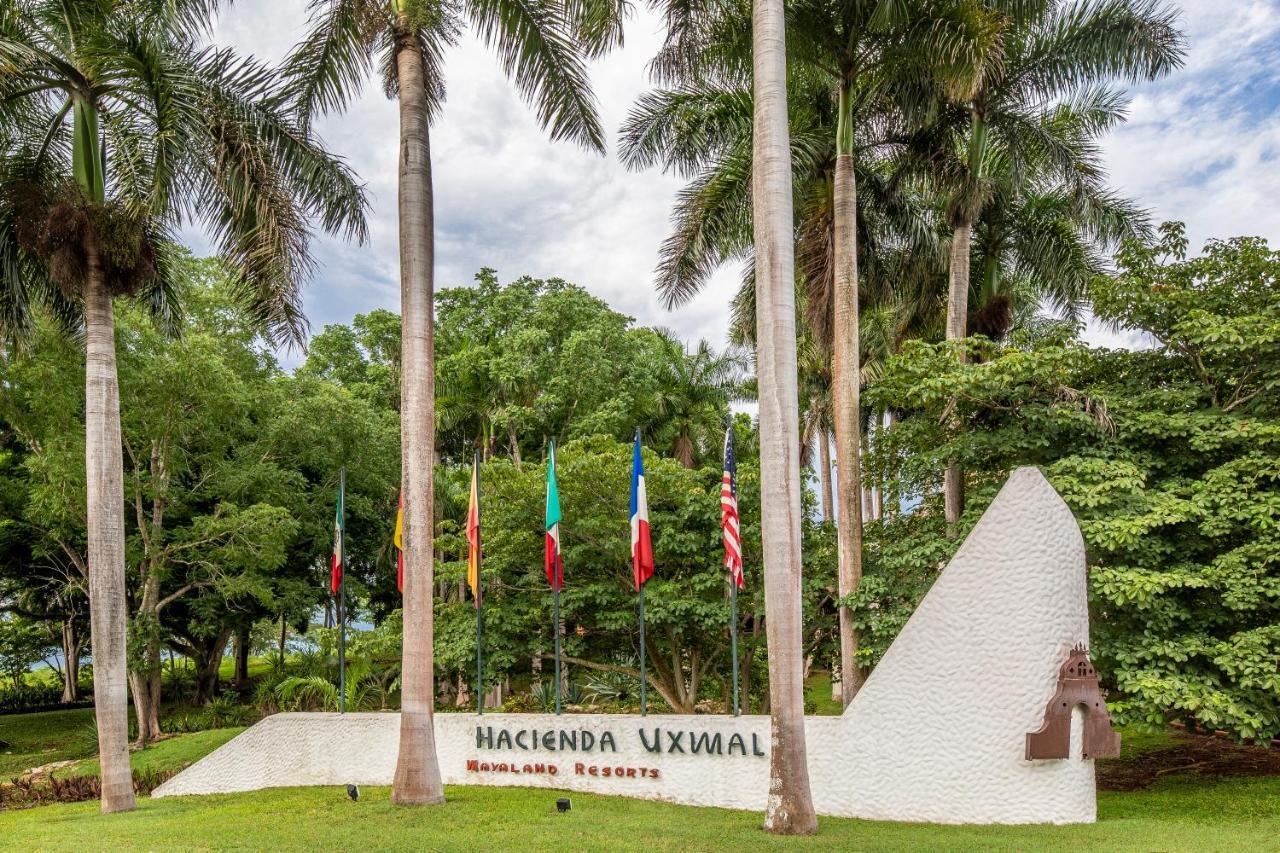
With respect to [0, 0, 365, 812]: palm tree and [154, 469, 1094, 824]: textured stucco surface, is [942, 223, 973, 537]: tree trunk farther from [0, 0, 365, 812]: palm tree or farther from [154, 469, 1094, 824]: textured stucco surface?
[0, 0, 365, 812]: palm tree

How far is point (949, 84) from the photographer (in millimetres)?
13859

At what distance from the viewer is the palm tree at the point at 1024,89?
51.2 feet

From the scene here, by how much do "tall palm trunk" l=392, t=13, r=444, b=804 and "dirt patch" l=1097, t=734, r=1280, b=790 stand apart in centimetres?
973

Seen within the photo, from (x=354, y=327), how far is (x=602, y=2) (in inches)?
868

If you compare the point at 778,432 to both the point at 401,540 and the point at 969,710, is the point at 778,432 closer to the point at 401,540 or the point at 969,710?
the point at 969,710

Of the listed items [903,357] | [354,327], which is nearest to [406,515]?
[903,357]

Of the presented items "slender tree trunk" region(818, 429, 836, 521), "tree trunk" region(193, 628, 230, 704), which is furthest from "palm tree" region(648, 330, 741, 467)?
"tree trunk" region(193, 628, 230, 704)

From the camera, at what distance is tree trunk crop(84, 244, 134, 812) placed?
12852 mm

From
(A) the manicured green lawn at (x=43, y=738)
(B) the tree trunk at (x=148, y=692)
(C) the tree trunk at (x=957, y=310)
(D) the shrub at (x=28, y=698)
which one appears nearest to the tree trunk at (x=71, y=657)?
(D) the shrub at (x=28, y=698)

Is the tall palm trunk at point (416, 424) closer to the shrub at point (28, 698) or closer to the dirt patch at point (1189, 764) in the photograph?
the dirt patch at point (1189, 764)

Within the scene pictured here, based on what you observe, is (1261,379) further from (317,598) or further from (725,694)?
(317,598)

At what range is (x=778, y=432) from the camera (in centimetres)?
1031

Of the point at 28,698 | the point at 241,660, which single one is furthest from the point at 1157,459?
the point at 28,698

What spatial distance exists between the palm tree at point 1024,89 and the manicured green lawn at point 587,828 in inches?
210
